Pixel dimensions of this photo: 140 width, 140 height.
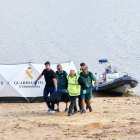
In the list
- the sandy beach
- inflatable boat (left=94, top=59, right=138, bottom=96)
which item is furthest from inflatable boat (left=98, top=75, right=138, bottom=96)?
the sandy beach

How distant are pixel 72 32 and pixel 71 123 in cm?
3691

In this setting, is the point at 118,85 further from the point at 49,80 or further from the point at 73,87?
the point at 73,87

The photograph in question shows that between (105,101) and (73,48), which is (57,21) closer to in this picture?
(73,48)

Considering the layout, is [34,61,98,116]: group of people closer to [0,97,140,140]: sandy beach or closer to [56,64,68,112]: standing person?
[56,64,68,112]: standing person

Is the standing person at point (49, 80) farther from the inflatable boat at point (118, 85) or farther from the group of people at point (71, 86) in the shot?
the inflatable boat at point (118, 85)

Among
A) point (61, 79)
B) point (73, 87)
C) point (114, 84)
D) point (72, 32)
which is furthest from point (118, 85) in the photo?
point (72, 32)

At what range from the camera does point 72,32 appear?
52000mm

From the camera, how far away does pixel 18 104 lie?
20.6m

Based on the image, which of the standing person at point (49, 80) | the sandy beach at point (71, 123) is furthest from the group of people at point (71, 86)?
the sandy beach at point (71, 123)

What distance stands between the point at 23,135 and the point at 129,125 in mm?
2908

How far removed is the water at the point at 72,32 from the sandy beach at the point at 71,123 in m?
10.1

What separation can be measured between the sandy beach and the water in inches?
398

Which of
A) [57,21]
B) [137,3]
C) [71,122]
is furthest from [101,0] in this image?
[71,122]

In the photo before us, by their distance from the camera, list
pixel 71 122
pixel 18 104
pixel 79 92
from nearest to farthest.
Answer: pixel 71 122 → pixel 79 92 → pixel 18 104
